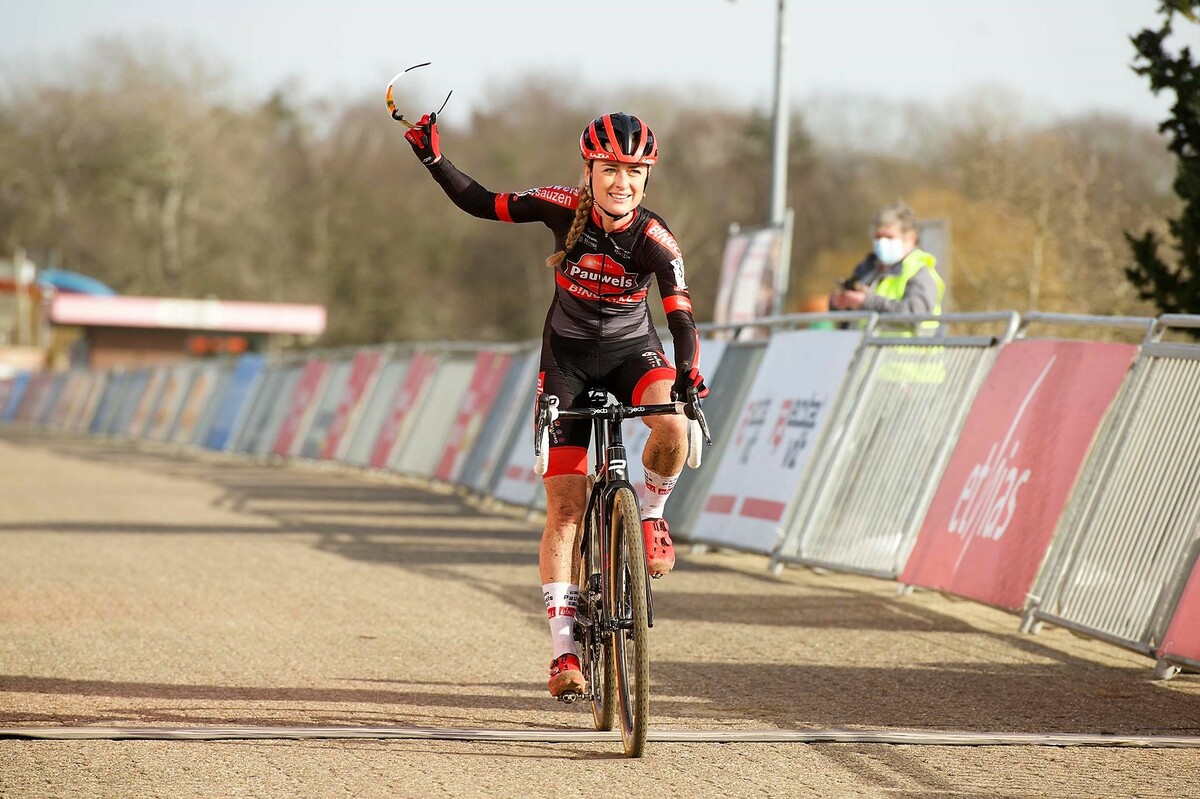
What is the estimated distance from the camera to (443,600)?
1029cm

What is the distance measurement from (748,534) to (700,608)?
203 centimetres

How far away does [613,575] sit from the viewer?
20.0 ft

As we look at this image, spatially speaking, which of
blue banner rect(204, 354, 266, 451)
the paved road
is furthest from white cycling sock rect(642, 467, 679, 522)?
blue banner rect(204, 354, 266, 451)

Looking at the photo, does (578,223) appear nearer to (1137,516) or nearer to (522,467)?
(1137,516)

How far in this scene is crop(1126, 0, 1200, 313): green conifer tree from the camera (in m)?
11.9

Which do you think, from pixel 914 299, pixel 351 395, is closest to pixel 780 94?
pixel 351 395

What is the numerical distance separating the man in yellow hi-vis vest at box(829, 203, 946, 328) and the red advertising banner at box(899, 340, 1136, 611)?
73.7 inches

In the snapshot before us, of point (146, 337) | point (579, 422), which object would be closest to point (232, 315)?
point (146, 337)

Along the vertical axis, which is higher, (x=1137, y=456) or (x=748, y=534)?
(x=1137, y=456)

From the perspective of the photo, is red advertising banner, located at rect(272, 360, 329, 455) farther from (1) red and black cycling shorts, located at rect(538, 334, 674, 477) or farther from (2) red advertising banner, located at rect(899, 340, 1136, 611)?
(1) red and black cycling shorts, located at rect(538, 334, 674, 477)

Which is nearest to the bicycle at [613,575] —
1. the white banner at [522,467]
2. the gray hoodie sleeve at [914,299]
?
the gray hoodie sleeve at [914,299]

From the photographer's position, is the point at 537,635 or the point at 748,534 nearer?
the point at 537,635

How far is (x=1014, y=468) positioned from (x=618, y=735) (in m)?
3.90

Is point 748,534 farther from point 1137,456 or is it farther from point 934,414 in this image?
point 1137,456
